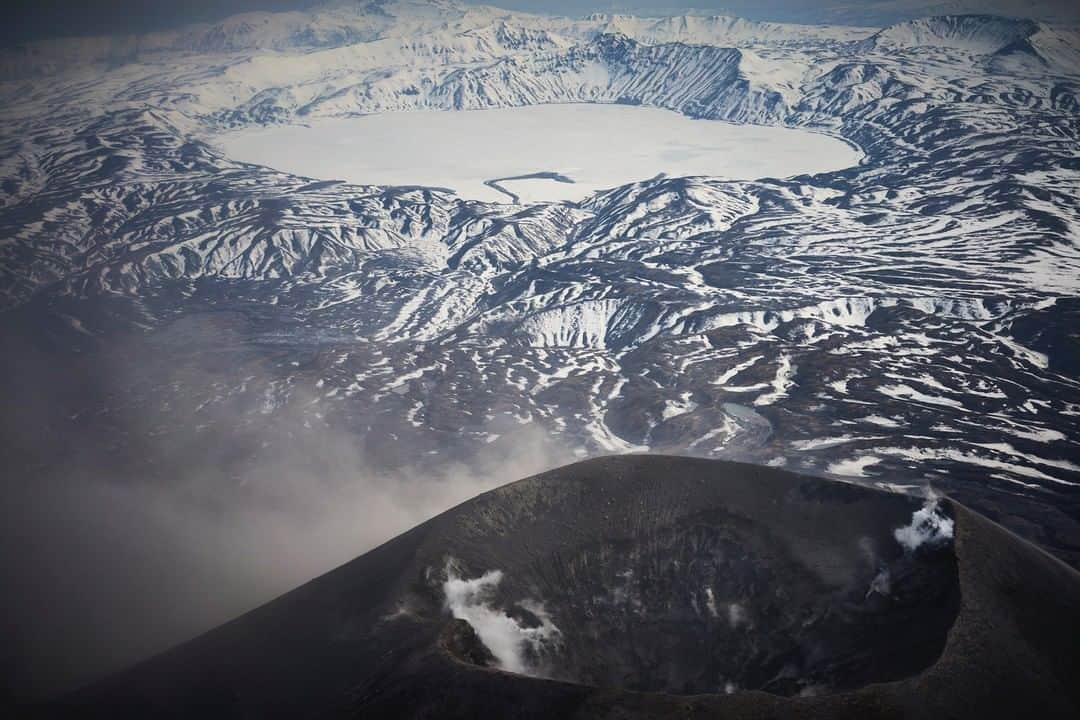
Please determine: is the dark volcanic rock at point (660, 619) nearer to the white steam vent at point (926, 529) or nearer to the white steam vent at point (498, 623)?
the white steam vent at point (498, 623)

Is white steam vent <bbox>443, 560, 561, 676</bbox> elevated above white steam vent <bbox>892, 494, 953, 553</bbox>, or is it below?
below

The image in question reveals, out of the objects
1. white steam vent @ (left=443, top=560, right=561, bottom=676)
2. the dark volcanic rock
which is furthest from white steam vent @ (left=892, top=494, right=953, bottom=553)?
white steam vent @ (left=443, top=560, right=561, bottom=676)

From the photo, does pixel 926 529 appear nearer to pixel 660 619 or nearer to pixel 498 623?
pixel 660 619

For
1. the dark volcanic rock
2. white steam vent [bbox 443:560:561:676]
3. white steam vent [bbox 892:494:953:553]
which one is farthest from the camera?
white steam vent [bbox 892:494:953:553]

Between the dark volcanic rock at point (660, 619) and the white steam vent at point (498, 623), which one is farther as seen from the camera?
the white steam vent at point (498, 623)

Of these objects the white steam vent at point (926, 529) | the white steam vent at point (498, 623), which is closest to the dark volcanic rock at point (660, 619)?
the white steam vent at point (498, 623)

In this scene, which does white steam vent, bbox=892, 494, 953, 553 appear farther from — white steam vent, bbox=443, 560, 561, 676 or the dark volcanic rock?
white steam vent, bbox=443, 560, 561, 676
